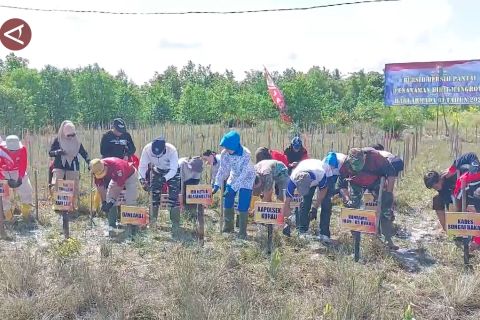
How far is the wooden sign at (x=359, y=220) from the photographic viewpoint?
518 cm

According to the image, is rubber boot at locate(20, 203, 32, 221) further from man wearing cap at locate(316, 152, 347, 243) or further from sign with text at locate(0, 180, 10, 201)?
man wearing cap at locate(316, 152, 347, 243)

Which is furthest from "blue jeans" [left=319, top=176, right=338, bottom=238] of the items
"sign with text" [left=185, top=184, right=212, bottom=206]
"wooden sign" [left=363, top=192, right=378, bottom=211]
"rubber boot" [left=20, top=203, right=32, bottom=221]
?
"rubber boot" [left=20, top=203, right=32, bottom=221]

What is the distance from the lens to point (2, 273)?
4727 millimetres

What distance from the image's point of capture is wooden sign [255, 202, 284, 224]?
547 centimetres

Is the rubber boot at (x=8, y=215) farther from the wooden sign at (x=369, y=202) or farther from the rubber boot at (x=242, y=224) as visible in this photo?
the wooden sign at (x=369, y=202)

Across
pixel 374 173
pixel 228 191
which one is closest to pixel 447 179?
pixel 374 173

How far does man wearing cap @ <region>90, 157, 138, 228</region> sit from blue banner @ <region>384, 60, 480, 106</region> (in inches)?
496

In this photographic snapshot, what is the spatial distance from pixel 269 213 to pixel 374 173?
1372 millimetres

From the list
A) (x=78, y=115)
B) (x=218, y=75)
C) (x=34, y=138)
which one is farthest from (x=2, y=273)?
(x=218, y=75)

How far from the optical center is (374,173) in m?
6.07

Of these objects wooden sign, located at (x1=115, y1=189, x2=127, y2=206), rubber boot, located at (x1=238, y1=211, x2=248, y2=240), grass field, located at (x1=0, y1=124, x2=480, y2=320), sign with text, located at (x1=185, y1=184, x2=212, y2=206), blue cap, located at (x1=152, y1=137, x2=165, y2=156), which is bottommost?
grass field, located at (x1=0, y1=124, x2=480, y2=320)

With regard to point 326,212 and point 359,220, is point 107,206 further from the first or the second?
point 359,220

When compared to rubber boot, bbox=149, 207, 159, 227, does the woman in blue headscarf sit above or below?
above

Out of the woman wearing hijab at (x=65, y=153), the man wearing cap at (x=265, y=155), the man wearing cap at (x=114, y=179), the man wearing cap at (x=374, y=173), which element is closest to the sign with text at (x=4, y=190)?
the woman wearing hijab at (x=65, y=153)
